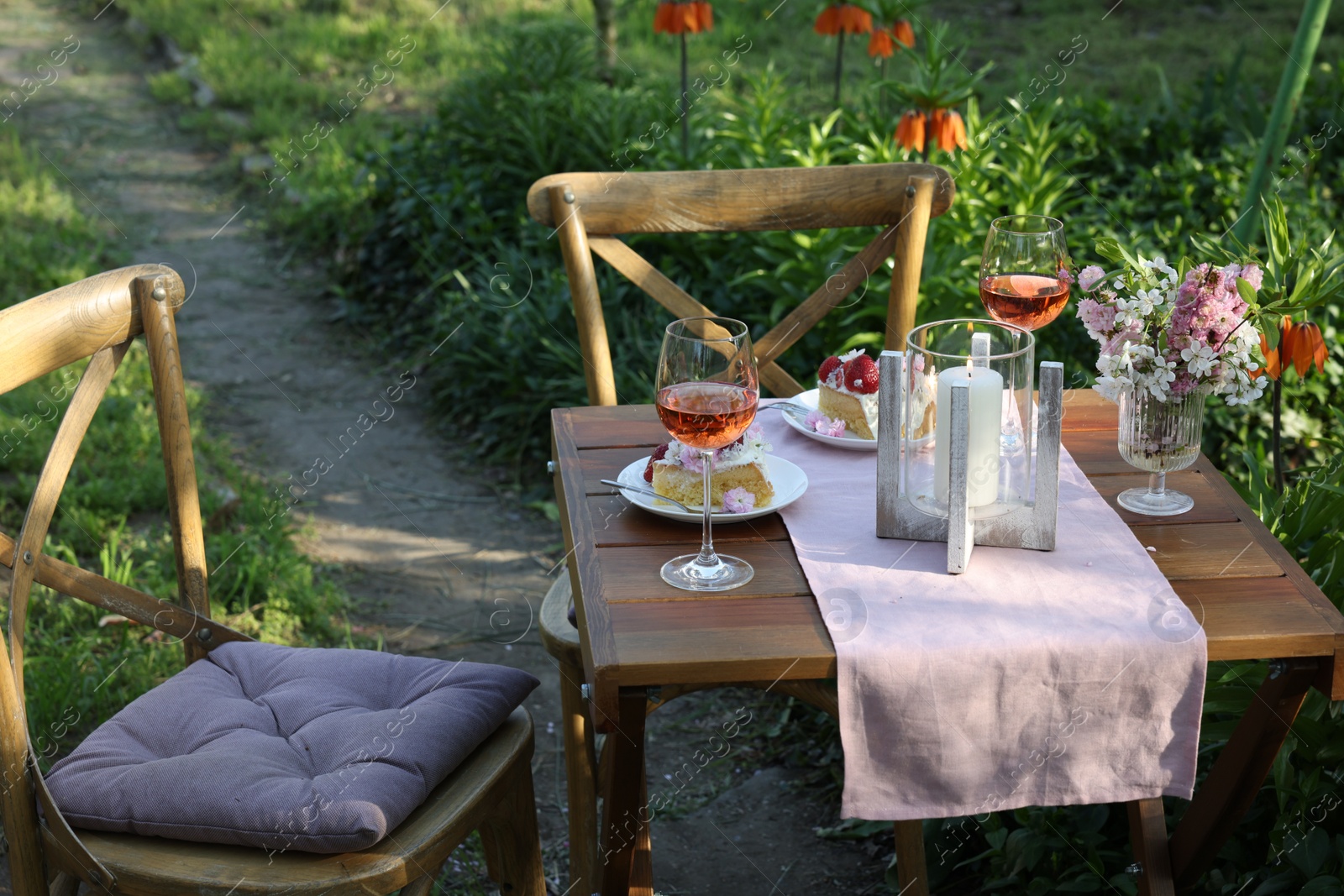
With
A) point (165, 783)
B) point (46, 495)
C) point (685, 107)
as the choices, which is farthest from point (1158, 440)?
point (685, 107)

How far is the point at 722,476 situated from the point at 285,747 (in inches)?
27.0

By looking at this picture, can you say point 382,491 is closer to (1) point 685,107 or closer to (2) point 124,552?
(2) point 124,552

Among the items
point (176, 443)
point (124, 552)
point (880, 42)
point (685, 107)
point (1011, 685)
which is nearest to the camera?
point (1011, 685)

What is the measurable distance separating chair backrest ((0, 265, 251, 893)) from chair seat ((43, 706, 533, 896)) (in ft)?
0.12

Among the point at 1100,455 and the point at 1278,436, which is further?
→ the point at 1278,436

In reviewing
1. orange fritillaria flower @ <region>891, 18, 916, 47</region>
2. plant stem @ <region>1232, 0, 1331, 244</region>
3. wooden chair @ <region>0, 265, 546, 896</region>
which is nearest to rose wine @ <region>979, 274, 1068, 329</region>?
wooden chair @ <region>0, 265, 546, 896</region>

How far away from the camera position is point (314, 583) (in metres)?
3.23

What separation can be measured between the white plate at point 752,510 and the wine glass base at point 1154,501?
1.32ft

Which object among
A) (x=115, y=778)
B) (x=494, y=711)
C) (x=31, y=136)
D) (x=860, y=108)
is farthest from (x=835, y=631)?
(x=31, y=136)

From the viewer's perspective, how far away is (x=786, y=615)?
1285mm

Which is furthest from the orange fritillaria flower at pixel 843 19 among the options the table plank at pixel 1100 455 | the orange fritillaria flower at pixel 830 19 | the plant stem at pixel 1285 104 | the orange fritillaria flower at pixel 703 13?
the table plank at pixel 1100 455

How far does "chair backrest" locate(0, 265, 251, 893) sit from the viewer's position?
143 centimetres

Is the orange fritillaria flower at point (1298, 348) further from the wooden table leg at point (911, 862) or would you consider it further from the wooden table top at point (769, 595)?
the wooden table leg at point (911, 862)

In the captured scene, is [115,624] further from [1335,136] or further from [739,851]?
[1335,136]
